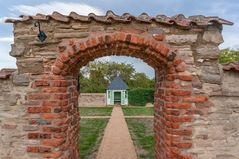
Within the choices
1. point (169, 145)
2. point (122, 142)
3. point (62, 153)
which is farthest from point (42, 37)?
point (122, 142)

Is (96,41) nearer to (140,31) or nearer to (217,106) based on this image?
(140,31)

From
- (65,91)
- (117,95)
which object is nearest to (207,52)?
(65,91)

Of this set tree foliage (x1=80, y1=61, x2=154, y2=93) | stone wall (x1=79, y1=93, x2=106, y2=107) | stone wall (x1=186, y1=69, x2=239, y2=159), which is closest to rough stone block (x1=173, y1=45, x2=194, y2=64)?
stone wall (x1=186, y1=69, x2=239, y2=159)

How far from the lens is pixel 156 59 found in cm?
457

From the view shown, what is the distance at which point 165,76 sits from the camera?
185 inches

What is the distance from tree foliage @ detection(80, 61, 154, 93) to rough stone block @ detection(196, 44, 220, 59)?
31.1 m

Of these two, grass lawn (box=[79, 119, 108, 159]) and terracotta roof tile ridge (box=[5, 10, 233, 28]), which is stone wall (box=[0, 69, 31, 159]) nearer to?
terracotta roof tile ridge (box=[5, 10, 233, 28])

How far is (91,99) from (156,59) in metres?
25.6

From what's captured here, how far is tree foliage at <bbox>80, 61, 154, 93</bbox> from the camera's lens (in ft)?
117

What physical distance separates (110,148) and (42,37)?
5.55 m

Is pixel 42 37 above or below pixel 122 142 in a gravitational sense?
above

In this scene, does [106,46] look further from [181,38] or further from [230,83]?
[230,83]

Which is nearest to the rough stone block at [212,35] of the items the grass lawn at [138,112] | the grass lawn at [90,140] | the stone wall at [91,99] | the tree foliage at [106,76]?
the grass lawn at [90,140]

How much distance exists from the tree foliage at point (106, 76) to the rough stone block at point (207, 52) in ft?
102
